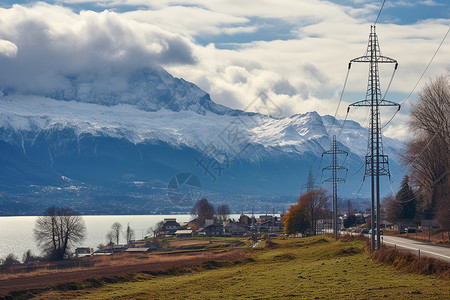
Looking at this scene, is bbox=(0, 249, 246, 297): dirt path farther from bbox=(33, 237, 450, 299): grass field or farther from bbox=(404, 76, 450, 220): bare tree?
bbox=(404, 76, 450, 220): bare tree

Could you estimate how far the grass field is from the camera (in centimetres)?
3762

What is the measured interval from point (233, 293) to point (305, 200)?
Result: 102 m

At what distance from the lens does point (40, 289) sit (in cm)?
5447

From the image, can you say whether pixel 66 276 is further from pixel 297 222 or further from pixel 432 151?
pixel 297 222

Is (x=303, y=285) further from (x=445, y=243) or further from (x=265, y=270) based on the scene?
(x=445, y=243)

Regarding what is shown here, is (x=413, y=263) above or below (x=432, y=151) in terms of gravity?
below

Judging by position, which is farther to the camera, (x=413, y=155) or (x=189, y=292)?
(x=413, y=155)

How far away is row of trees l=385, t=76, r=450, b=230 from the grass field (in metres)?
32.4

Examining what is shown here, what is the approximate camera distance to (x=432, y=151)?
95875mm

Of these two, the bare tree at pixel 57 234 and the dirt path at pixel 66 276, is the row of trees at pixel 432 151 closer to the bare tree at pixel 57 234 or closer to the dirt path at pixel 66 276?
the dirt path at pixel 66 276

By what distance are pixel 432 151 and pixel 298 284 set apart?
58.3 metres

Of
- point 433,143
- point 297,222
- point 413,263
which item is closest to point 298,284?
point 413,263

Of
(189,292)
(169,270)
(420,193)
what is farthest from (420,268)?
(420,193)

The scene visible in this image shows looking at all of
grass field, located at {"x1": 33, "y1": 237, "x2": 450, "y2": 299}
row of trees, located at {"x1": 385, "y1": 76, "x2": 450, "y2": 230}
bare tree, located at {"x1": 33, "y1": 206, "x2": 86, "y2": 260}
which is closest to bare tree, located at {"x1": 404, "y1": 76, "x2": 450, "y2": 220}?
row of trees, located at {"x1": 385, "y1": 76, "x2": 450, "y2": 230}
